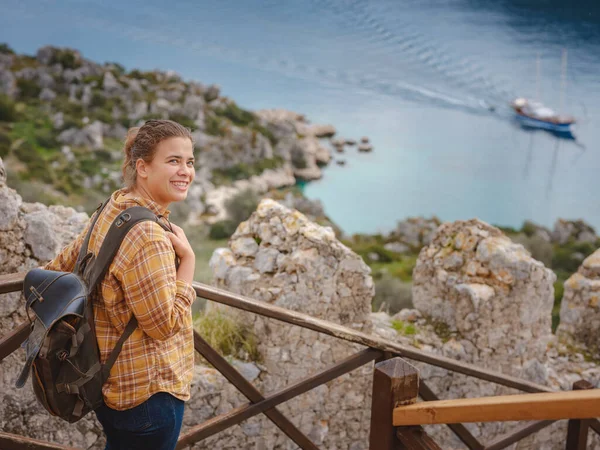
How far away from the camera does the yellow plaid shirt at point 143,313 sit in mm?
1433

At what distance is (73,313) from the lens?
1417mm

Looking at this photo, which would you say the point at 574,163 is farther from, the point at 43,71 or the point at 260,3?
the point at 43,71

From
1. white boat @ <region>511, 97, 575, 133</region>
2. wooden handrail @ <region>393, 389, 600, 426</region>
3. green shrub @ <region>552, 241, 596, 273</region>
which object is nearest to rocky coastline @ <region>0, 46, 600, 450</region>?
wooden handrail @ <region>393, 389, 600, 426</region>

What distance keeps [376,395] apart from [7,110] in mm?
26731

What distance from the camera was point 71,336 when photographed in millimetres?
1439

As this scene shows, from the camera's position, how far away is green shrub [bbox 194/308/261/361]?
3152 millimetres

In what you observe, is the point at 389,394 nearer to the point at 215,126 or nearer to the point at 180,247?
the point at 180,247

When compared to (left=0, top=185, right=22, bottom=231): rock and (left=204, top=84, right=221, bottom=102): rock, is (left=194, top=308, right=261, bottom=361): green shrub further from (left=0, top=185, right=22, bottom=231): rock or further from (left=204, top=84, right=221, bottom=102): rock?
(left=204, top=84, right=221, bottom=102): rock

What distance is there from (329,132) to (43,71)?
50.9 ft

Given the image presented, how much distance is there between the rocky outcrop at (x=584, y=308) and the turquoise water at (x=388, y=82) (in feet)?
45.1

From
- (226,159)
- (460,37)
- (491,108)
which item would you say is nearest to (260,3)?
(226,159)

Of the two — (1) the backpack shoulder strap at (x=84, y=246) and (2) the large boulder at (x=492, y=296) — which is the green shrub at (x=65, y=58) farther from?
(1) the backpack shoulder strap at (x=84, y=246)

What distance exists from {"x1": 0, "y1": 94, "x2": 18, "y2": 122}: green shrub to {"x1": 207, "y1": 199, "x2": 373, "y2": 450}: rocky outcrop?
2457cm

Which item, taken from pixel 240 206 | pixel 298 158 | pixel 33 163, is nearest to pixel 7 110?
pixel 33 163
